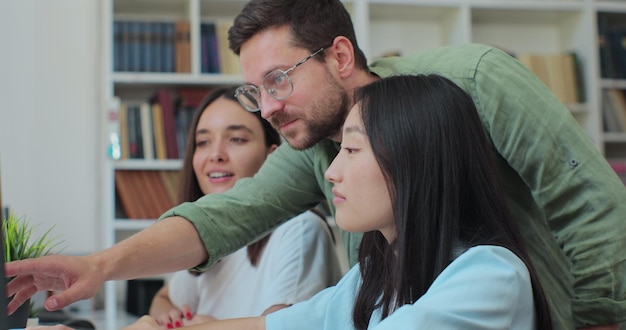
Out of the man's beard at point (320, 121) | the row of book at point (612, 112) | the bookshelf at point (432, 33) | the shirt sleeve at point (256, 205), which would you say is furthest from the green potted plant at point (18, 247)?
the row of book at point (612, 112)

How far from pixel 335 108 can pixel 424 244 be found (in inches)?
22.4


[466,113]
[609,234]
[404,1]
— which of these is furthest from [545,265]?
[404,1]

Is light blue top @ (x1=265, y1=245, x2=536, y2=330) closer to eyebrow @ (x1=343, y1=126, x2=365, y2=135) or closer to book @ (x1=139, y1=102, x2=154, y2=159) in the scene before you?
eyebrow @ (x1=343, y1=126, x2=365, y2=135)

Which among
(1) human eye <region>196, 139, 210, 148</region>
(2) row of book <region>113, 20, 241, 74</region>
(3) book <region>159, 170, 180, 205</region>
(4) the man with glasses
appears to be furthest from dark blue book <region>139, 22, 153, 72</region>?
(4) the man with glasses

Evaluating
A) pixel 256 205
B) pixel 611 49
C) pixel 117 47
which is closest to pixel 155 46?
pixel 117 47

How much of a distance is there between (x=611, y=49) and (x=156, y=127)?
6.96 ft

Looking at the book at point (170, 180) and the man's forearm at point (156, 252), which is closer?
the man's forearm at point (156, 252)

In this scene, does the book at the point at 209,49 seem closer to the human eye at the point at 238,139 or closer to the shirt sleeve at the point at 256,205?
the human eye at the point at 238,139

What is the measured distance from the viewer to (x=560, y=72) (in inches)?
147

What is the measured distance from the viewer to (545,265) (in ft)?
4.89

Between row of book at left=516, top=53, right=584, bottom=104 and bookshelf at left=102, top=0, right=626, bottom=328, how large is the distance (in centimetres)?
2

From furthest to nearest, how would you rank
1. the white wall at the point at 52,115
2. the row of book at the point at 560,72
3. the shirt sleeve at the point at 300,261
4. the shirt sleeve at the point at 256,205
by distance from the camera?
the row of book at the point at 560,72 → the white wall at the point at 52,115 → the shirt sleeve at the point at 300,261 → the shirt sleeve at the point at 256,205

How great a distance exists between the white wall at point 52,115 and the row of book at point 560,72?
1.96 metres

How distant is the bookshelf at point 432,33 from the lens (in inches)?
134
